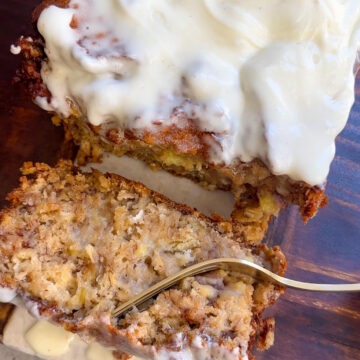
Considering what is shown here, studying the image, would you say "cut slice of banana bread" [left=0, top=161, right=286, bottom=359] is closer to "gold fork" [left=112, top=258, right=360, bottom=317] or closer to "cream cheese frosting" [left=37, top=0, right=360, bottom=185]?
"gold fork" [left=112, top=258, right=360, bottom=317]

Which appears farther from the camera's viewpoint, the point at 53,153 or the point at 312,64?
the point at 53,153

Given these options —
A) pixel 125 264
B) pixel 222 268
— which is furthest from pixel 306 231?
pixel 125 264

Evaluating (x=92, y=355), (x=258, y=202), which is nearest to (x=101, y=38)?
(x=258, y=202)

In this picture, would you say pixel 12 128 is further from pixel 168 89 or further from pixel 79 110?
pixel 168 89

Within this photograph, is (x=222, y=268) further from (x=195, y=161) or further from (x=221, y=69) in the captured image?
(x=221, y=69)

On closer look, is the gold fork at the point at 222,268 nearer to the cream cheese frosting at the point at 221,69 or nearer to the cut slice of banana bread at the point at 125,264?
the cut slice of banana bread at the point at 125,264
